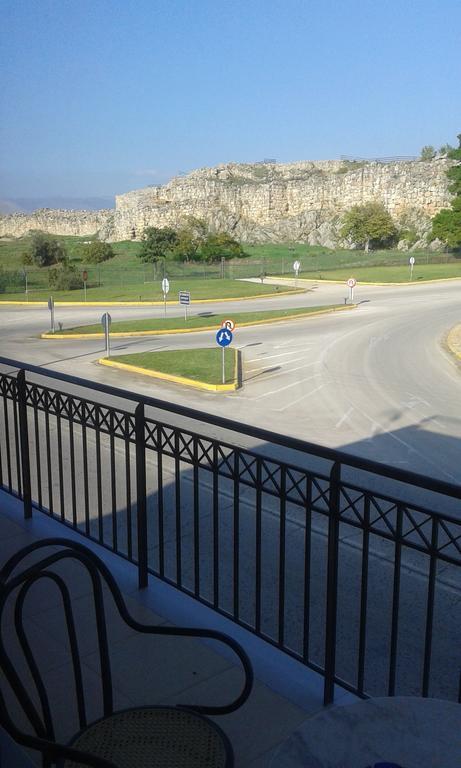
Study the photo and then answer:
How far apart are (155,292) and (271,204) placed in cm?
6220

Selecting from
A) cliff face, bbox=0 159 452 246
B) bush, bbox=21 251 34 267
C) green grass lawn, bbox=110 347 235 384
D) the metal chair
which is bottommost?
green grass lawn, bbox=110 347 235 384

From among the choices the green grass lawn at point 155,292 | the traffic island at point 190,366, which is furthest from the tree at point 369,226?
the traffic island at point 190,366

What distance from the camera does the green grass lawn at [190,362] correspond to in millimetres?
18672

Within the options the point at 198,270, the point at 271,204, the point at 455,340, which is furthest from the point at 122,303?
the point at 271,204

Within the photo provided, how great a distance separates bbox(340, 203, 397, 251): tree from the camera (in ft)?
270

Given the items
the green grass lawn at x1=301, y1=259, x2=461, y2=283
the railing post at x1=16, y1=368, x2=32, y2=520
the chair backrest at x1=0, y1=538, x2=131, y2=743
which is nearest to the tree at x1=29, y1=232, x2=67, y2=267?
the green grass lawn at x1=301, y1=259, x2=461, y2=283

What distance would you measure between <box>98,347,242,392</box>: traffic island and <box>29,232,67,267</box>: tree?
1927 inches

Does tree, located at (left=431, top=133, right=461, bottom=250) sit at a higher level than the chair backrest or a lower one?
higher

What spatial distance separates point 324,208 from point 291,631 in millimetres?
101255

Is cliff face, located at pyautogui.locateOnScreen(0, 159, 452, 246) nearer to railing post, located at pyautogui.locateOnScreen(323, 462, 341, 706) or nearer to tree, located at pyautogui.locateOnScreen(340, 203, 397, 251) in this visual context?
tree, located at pyautogui.locateOnScreen(340, 203, 397, 251)

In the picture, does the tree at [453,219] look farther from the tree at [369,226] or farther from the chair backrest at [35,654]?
the chair backrest at [35,654]

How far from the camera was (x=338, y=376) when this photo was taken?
1914 cm

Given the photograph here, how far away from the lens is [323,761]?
218 centimetres

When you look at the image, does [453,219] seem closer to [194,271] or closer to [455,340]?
[194,271]
